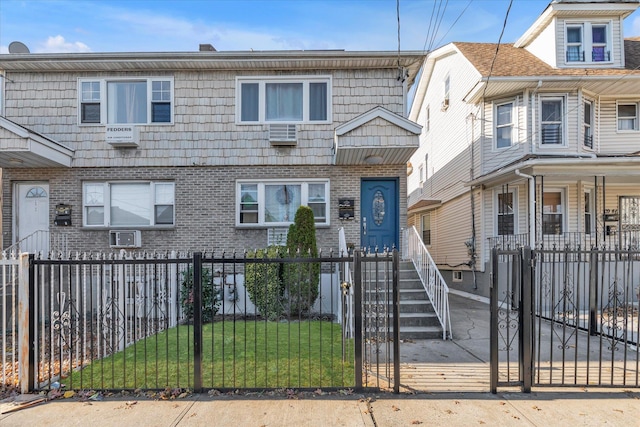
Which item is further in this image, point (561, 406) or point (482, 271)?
point (482, 271)

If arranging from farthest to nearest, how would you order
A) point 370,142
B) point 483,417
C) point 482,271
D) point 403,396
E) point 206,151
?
point 482,271 < point 206,151 < point 370,142 < point 403,396 < point 483,417

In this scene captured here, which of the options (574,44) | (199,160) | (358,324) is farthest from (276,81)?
(574,44)

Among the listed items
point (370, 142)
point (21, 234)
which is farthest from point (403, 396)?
point (21, 234)

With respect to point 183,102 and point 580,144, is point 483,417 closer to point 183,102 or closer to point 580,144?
point 183,102

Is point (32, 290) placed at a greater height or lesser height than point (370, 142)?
lesser

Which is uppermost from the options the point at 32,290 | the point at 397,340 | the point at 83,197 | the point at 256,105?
the point at 256,105

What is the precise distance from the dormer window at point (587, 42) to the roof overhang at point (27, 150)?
15.1m

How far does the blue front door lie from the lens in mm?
10211

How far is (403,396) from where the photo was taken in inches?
175

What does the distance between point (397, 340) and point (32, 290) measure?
4408mm

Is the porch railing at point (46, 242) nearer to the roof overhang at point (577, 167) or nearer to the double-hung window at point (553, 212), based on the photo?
the roof overhang at point (577, 167)

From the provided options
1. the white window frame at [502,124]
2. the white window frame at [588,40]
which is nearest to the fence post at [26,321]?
the white window frame at [502,124]

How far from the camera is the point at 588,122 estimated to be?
1214 cm

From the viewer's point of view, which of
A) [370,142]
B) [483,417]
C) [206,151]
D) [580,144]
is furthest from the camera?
[580,144]
